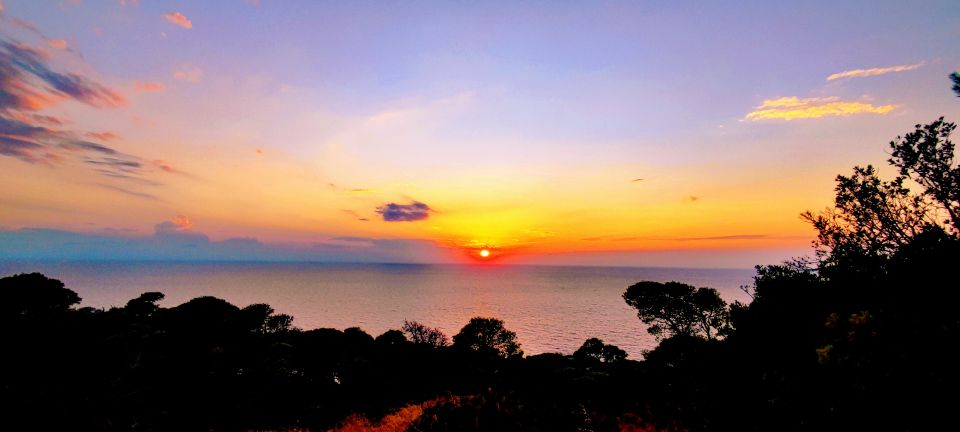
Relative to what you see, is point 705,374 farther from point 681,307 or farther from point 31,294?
point 31,294

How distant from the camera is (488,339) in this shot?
195 ft

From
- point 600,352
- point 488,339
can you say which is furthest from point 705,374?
point 488,339

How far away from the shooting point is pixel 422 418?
48.7 ft

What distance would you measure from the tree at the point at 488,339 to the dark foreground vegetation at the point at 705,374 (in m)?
24.0

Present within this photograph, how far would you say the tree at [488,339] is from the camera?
59000 mm

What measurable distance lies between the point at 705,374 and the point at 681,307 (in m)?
37.1

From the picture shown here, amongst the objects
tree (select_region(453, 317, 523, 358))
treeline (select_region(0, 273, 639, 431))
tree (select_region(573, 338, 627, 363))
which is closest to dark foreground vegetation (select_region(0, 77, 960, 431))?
treeline (select_region(0, 273, 639, 431))

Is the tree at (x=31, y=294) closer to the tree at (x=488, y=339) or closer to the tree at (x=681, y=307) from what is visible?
the tree at (x=488, y=339)

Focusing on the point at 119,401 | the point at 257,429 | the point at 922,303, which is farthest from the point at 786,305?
the point at 119,401

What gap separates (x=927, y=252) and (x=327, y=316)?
14334 centimetres

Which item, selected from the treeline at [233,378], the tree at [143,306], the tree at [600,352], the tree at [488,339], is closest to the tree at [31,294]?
the treeline at [233,378]

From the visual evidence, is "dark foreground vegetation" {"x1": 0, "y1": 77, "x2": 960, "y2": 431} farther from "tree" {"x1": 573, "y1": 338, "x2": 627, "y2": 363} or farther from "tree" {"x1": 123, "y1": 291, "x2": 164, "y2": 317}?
"tree" {"x1": 573, "y1": 338, "x2": 627, "y2": 363}

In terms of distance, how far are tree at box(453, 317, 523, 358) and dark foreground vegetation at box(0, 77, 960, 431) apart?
24.0 m

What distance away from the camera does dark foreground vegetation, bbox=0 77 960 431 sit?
8.00m
